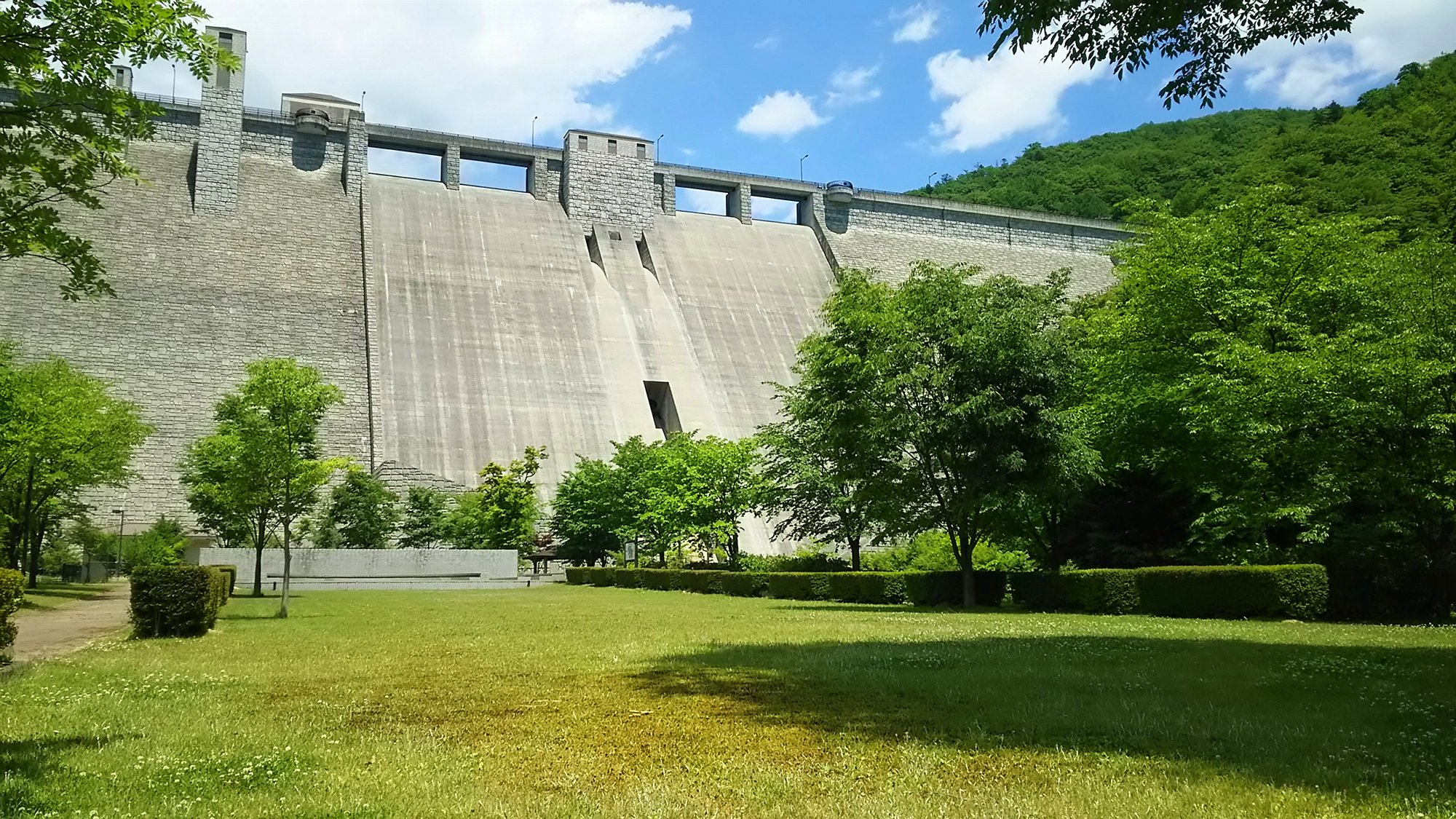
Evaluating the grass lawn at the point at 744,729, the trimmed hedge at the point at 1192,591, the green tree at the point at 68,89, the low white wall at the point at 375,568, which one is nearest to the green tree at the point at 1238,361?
the trimmed hedge at the point at 1192,591

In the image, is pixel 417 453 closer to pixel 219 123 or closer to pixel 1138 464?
pixel 219 123

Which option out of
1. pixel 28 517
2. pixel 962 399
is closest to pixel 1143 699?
pixel 962 399

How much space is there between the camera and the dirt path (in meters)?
13.5

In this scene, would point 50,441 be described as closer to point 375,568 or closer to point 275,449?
point 275,449

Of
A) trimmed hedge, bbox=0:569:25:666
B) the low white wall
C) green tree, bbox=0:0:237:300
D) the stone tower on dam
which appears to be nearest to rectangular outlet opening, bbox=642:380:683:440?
the stone tower on dam

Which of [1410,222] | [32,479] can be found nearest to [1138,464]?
[1410,222]

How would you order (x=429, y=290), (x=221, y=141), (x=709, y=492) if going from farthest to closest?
(x=429, y=290)
(x=221, y=141)
(x=709, y=492)

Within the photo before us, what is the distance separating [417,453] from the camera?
49625mm

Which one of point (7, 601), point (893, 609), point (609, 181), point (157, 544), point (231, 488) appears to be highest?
point (609, 181)

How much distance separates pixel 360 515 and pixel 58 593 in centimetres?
1371

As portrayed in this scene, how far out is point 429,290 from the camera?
186ft

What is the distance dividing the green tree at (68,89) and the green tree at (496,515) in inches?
1466

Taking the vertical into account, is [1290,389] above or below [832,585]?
above

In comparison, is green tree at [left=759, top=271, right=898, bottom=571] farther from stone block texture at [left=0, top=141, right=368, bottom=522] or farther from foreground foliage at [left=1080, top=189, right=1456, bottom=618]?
stone block texture at [left=0, top=141, right=368, bottom=522]
